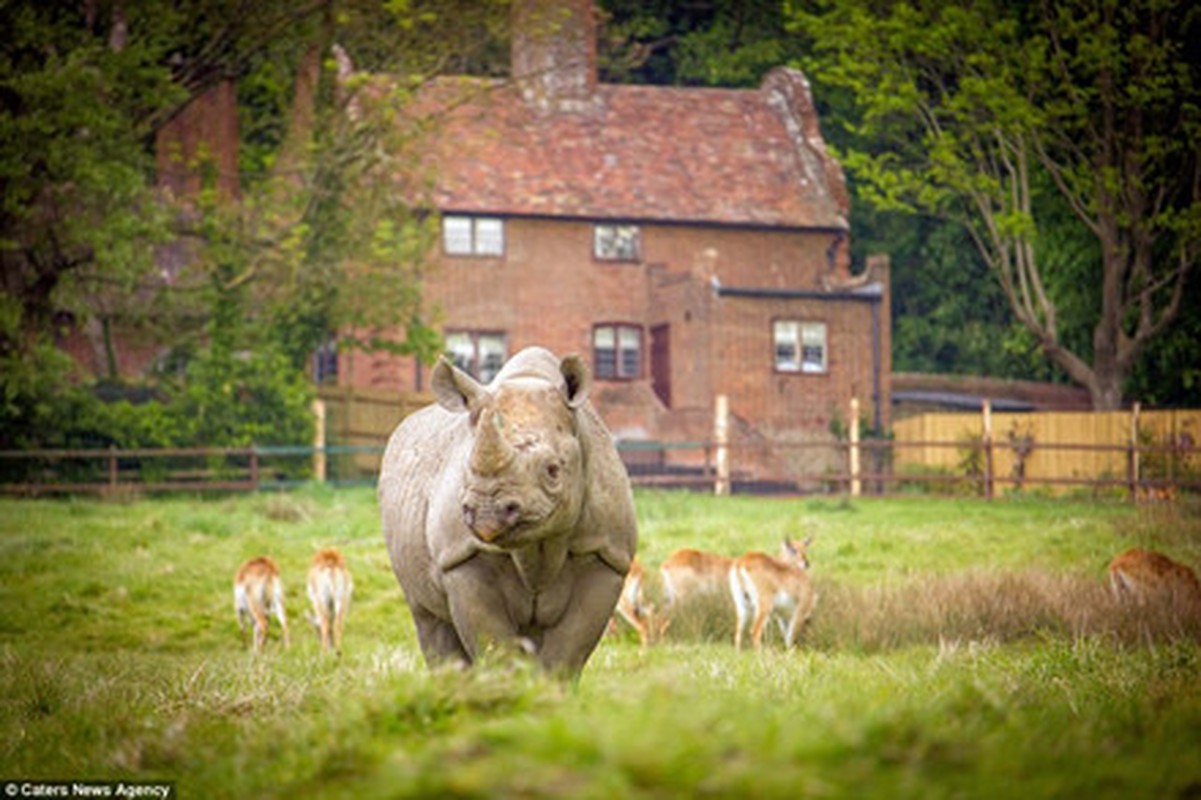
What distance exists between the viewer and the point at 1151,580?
15734 millimetres

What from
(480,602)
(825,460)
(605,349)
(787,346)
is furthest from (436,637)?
(605,349)

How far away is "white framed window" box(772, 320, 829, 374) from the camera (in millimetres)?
43281

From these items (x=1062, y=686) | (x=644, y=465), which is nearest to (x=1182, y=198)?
(x=644, y=465)

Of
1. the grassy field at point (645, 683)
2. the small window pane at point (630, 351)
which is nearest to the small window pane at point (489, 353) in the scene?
the small window pane at point (630, 351)

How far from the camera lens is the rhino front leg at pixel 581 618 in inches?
346

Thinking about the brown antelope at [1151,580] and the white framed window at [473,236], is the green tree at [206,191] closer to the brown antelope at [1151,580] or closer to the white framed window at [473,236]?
the white framed window at [473,236]

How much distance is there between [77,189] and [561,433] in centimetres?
2295

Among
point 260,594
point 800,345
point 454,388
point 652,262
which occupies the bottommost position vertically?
point 260,594

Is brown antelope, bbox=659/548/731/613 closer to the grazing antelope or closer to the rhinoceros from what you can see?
the grazing antelope

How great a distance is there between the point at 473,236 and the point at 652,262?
187 inches

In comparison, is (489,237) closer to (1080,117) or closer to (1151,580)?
(1080,117)

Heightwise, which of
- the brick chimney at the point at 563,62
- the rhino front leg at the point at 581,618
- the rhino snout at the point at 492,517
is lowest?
the rhino front leg at the point at 581,618

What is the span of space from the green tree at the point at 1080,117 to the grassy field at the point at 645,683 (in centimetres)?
1360

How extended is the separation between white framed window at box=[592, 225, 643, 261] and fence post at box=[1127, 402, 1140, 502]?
1596 centimetres
